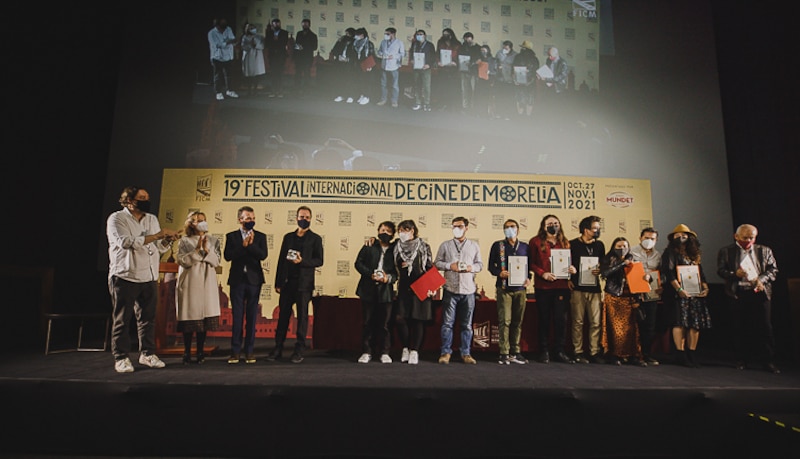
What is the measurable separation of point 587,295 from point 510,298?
2.83 feet

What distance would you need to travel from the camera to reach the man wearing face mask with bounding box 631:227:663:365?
4.55 m

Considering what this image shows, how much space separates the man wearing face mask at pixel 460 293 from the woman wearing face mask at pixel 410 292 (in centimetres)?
20

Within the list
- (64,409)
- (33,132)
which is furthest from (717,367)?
(33,132)

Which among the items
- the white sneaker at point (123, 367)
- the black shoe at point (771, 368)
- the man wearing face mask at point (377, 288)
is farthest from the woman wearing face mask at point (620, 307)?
the white sneaker at point (123, 367)

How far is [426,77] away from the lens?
6.59m

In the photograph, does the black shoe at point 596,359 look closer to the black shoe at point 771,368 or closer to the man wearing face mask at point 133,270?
the black shoe at point 771,368


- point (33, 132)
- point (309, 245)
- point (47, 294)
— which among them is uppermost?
point (33, 132)

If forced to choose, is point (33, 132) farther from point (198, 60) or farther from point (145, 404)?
point (145, 404)

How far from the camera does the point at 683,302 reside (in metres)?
4.45

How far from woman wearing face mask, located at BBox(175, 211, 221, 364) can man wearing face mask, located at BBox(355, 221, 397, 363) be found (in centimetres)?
147

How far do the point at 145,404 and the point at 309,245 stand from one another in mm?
2000

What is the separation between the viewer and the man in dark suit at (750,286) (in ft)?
14.1

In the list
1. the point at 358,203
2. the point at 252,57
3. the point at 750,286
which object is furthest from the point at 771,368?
the point at 252,57

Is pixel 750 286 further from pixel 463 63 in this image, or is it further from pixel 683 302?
pixel 463 63
